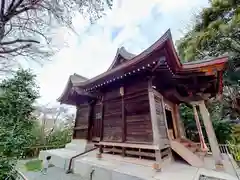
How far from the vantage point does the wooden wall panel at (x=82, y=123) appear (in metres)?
7.42

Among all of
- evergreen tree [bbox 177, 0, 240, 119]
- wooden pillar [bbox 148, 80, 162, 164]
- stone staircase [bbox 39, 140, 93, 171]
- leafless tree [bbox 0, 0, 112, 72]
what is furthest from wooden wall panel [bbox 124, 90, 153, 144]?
evergreen tree [bbox 177, 0, 240, 119]

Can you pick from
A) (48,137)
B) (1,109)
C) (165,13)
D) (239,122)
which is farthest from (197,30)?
(48,137)

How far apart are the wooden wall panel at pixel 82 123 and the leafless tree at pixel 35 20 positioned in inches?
152

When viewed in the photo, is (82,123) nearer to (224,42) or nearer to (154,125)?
(154,125)

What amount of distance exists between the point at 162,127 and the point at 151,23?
6325 millimetres

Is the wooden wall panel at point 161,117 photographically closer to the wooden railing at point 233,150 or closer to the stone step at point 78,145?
the stone step at point 78,145

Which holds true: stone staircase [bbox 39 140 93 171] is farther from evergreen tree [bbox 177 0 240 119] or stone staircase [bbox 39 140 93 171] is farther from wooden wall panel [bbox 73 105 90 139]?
evergreen tree [bbox 177 0 240 119]

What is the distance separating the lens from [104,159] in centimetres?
509

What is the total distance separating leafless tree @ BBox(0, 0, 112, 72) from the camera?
3447 millimetres

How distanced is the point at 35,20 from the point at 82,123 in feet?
17.2

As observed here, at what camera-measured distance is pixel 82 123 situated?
7711mm

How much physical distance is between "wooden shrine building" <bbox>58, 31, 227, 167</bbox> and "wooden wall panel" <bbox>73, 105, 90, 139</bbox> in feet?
6.46

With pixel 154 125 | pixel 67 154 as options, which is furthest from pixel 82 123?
pixel 154 125

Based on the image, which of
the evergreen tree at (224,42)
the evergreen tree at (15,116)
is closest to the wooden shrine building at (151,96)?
the evergreen tree at (15,116)
